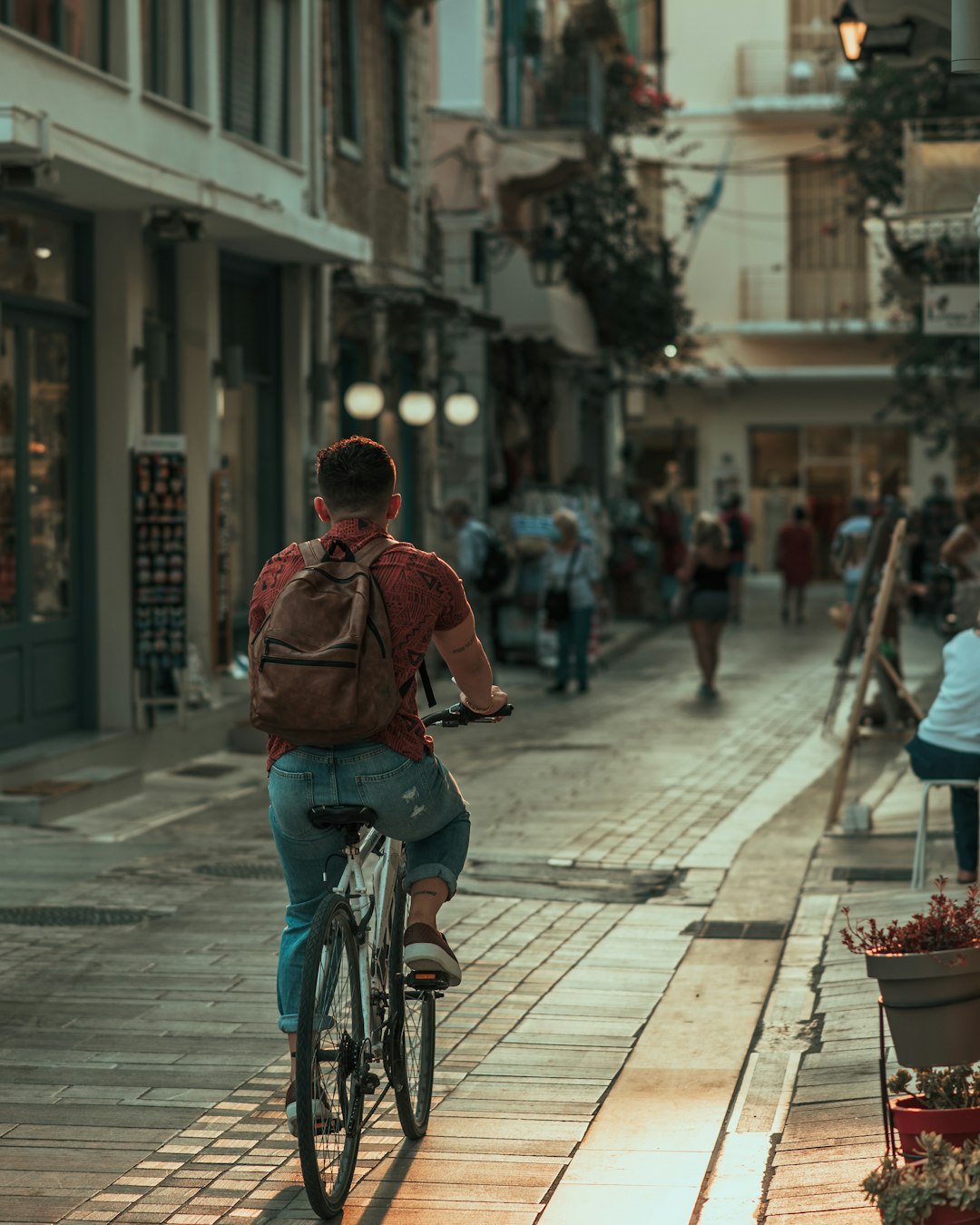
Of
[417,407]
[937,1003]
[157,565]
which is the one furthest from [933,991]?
[417,407]

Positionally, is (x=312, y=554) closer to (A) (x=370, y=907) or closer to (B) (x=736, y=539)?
(A) (x=370, y=907)

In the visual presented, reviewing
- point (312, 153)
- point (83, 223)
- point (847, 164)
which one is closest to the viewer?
point (83, 223)

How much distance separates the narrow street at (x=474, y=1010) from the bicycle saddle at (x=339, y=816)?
37.1 inches

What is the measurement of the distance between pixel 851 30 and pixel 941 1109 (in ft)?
29.3

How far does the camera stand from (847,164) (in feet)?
77.5

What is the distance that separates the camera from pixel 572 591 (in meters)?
19.5

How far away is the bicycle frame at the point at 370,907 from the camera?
500 centimetres

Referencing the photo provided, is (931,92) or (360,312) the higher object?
(931,92)

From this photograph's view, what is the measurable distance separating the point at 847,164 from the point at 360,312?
7295mm

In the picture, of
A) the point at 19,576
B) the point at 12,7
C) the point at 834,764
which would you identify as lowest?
the point at 834,764

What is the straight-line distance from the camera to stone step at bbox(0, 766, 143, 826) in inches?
442

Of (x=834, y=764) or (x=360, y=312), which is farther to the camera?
(x=360, y=312)

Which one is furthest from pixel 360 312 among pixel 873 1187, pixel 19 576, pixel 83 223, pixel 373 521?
pixel 873 1187

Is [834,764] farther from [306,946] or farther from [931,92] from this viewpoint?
[306,946]
